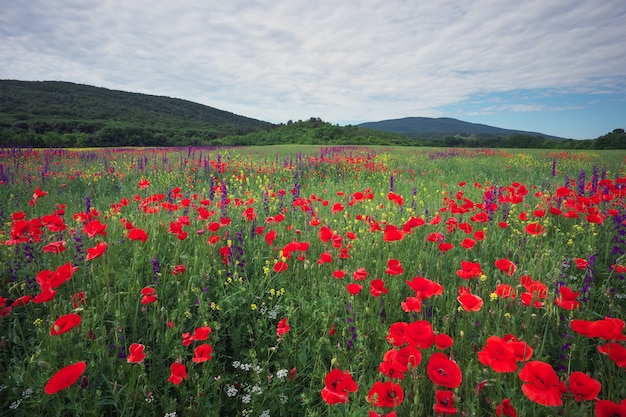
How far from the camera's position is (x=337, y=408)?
1.56m

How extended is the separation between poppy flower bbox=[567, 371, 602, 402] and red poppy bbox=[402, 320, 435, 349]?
17.7 inches

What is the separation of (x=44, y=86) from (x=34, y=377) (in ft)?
319

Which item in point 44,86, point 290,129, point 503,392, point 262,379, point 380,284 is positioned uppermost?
point 44,86

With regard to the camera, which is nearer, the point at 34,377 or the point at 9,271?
the point at 34,377

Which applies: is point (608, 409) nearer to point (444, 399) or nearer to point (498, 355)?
point (498, 355)

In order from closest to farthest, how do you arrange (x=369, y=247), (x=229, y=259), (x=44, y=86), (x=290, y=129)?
1. (x=229, y=259)
2. (x=369, y=247)
3. (x=290, y=129)
4. (x=44, y=86)

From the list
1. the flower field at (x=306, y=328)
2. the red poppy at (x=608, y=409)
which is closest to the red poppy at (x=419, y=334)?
the flower field at (x=306, y=328)

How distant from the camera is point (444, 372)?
111 centimetres

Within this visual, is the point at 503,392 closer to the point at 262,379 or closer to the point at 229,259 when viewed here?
the point at 262,379

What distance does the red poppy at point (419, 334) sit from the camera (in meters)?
1.19

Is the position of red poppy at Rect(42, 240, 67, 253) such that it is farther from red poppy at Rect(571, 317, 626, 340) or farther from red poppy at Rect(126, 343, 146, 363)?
red poppy at Rect(571, 317, 626, 340)

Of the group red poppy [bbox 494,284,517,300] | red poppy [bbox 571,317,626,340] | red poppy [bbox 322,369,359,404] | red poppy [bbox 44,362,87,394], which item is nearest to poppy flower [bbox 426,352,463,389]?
red poppy [bbox 322,369,359,404]

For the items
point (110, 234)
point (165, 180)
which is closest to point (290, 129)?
point (165, 180)

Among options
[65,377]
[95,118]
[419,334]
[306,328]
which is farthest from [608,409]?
[95,118]
